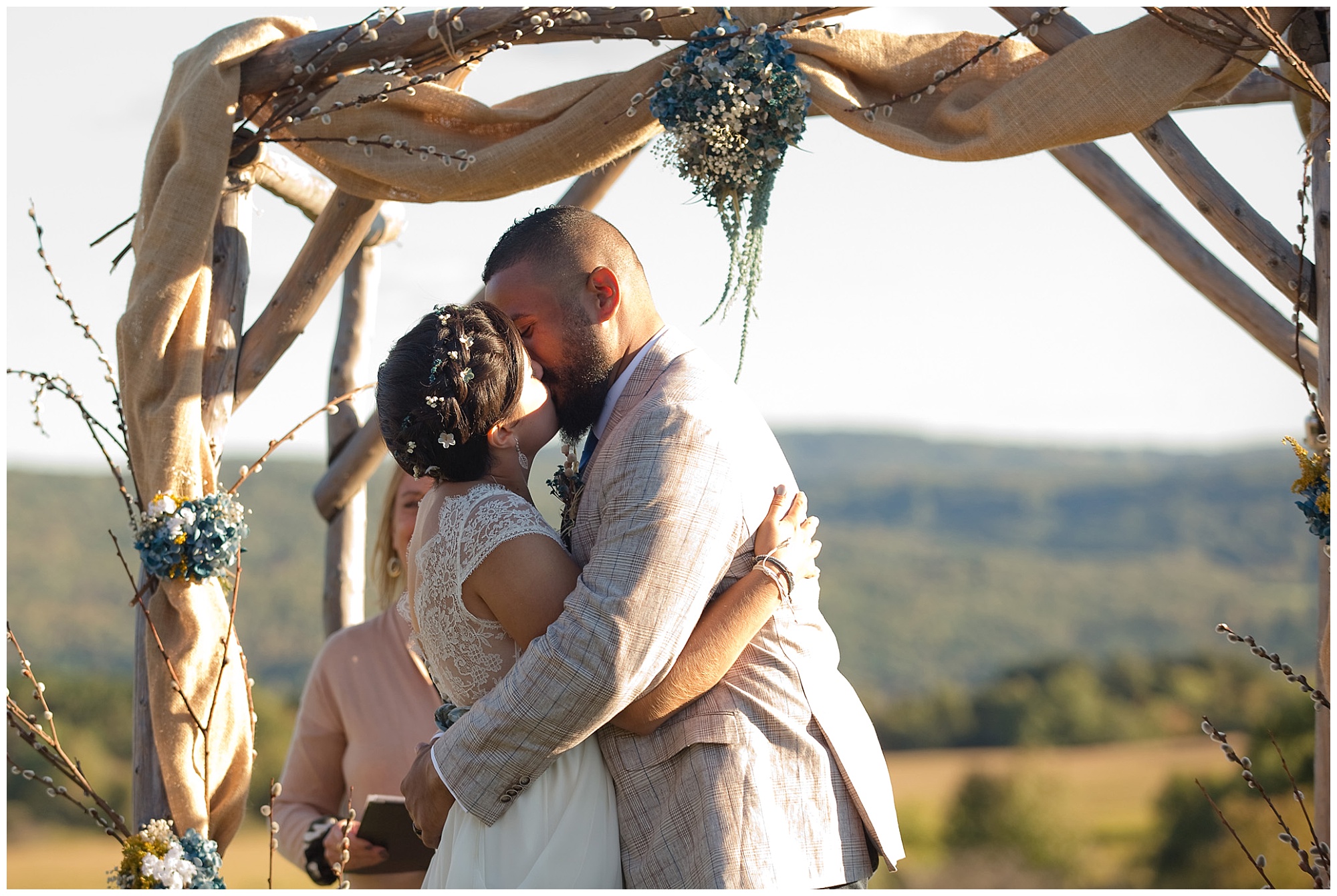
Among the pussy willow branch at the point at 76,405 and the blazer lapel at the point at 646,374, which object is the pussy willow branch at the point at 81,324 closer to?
the pussy willow branch at the point at 76,405

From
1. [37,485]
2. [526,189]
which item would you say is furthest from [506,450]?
[37,485]

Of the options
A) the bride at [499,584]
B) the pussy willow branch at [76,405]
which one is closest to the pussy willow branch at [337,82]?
the pussy willow branch at [76,405]

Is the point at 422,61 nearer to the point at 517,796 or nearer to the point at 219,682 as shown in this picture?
the point at 219,682

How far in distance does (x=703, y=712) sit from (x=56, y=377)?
205cm

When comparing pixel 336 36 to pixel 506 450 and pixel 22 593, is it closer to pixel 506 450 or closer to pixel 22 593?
pixel 506 450

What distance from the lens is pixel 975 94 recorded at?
324cm

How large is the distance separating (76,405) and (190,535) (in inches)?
19.2

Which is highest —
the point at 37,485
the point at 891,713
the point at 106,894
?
the point at 37,485

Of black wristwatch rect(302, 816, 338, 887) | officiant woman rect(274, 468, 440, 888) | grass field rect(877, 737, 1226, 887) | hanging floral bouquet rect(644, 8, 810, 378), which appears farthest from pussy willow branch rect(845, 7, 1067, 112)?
grass field rect(877, 737, 1226, 887)

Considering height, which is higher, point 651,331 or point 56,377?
point 56,377

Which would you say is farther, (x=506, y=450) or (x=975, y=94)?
(x=975, y=94)

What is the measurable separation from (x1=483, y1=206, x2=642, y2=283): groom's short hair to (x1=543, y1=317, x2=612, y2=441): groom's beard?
0.46 ft

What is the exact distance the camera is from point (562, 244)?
2639 mm

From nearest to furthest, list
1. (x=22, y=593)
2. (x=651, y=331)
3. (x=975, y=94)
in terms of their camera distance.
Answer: (x=651, y=331) → (x=975, y=94) → (x=22, y=593)
